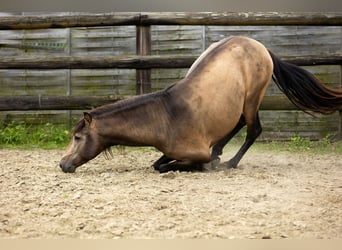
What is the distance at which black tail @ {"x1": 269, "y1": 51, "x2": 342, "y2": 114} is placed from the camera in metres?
2.47

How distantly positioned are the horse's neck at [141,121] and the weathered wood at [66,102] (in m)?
1.14

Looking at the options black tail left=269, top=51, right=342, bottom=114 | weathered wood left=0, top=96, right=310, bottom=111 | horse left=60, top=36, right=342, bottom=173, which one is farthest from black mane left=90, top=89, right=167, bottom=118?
weathered wood left=0, top=96, right=310, bottom=111

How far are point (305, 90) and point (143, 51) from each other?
4.40 feet

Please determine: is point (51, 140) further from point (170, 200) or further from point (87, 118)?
point (170, 200)

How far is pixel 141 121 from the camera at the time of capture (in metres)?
2.38

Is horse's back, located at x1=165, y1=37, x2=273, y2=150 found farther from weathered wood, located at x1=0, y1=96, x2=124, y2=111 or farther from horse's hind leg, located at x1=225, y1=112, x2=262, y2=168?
weathered wood, located at x1=0, y1=96, x2=124, y2=111

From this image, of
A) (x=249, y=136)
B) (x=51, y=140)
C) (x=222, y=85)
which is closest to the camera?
(x=222, y=85)

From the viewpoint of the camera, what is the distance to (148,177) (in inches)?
86.8

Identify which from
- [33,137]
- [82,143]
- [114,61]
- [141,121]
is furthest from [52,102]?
[141,121]

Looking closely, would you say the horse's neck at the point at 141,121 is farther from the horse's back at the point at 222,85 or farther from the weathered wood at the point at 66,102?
the weathered wood at the point at 66,102

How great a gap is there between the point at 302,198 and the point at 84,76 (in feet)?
8.37

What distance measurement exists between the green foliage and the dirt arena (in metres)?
0.57

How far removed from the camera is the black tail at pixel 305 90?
2475 millimetres

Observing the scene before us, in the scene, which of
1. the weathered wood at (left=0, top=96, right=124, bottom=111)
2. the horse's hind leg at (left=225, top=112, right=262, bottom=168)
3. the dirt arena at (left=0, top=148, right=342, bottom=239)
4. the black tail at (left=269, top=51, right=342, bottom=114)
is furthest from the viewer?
the weathered wood at (left=0, top=96, right=124, bottom=111)
